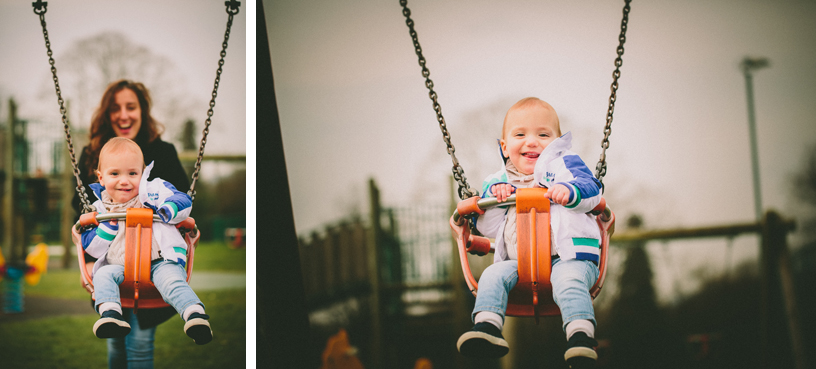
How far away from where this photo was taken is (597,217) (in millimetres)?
1337

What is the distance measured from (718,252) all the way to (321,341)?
7.34ft

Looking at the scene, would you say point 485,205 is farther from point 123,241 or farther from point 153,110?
point 153,110

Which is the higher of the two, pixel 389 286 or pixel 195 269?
pixel 195 269

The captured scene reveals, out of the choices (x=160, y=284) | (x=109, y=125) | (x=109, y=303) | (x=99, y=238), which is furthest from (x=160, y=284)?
(x=109, y=125)

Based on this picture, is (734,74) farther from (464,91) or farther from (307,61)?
(307,61)

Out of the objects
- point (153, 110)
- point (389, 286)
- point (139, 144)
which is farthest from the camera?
point (389, 286)

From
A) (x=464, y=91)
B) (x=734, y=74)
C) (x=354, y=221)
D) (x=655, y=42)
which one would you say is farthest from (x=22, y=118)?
(x=734, y=74)

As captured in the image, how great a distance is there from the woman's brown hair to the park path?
0.74m

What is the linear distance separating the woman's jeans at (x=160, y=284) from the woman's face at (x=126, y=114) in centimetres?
54

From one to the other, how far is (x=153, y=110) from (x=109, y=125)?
227 mm

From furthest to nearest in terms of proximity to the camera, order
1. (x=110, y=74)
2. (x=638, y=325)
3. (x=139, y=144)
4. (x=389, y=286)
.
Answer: (x=389, y=286) → (x=638, y=325) → (x=110, y=74) → (x=139, y=144)

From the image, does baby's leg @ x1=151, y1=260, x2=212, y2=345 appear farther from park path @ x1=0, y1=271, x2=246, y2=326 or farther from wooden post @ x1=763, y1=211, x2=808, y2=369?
wooden post @ x1=763, y1=211, x2=808, y2=369

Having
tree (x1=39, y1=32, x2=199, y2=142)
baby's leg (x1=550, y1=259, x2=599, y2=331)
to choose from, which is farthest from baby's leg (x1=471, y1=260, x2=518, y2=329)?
tree (x1=39, y1=32, x2=199, y2=142)

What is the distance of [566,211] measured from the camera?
4.26 feet
